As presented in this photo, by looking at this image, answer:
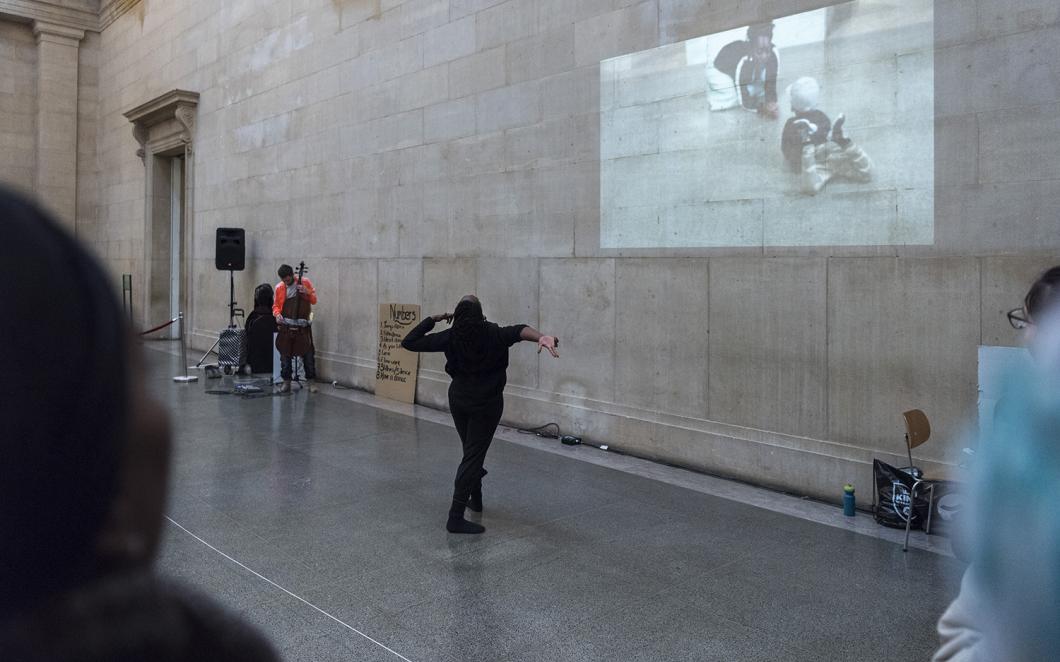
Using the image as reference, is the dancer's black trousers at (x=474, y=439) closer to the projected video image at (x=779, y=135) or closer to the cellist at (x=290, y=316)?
the projected video image at (x=779, y=135)

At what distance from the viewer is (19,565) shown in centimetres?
66

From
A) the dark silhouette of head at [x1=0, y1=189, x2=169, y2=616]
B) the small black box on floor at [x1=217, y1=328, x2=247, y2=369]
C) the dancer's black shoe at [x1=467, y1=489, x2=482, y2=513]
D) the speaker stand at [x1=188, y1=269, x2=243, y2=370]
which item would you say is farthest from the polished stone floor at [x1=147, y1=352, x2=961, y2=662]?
the speaker stand at [x1=188, y1=269, x2=243, y2=370]

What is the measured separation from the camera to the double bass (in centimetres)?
1226

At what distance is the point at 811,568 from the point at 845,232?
2800 mm

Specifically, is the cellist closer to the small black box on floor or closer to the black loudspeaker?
the small black box on floor

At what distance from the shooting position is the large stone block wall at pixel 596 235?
5.90 meters

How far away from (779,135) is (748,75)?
655mm

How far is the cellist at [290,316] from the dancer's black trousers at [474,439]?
6.89m

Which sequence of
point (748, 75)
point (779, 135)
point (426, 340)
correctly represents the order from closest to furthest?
1. point (426, 340)
2. point (779, 135)
3. point (748, 75)

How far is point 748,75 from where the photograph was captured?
287 inches

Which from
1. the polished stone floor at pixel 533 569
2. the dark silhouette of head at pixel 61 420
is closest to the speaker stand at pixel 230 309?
the polished stone floor at pixel 533 569

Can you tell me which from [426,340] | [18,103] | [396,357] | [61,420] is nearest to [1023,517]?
[61,420]

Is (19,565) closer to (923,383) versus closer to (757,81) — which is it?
(923,383)

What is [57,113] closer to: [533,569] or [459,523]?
[459,523]
